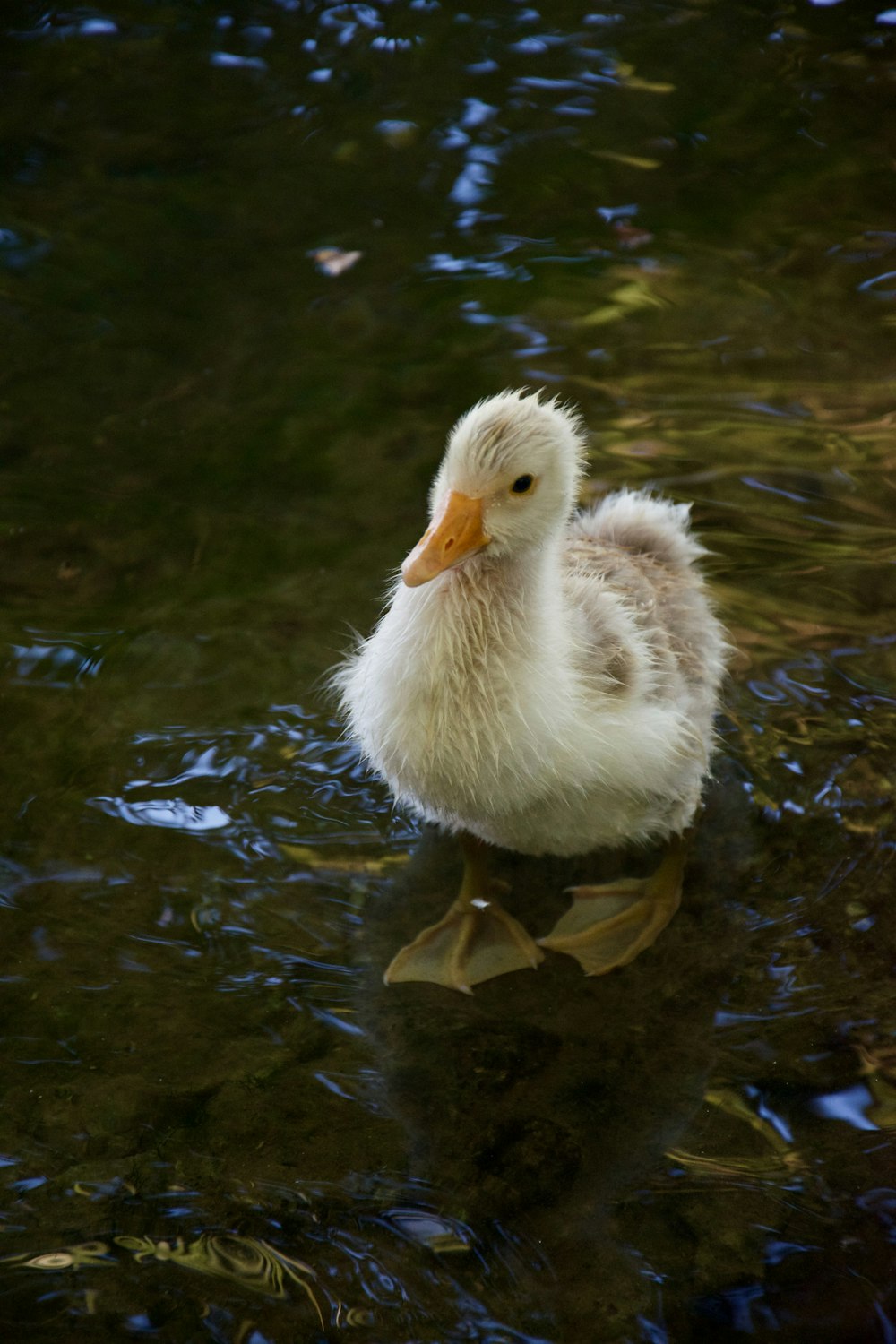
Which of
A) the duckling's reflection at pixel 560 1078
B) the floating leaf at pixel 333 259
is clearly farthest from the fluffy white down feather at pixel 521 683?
the floating leaf at pixel 333 259

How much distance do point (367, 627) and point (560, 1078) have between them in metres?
1.54

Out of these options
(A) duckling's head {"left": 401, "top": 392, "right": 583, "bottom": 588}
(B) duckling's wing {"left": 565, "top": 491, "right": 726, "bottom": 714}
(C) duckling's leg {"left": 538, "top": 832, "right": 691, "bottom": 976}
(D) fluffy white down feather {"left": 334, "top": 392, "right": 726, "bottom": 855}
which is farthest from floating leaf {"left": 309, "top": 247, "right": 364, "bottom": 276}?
(C) duckling's leg {"left": 538, "top": 832, "right": 691, "bottom": 976}

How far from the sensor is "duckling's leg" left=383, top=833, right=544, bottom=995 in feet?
9.76

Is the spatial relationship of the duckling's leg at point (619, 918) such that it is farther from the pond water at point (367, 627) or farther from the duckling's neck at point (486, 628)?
the duckling's neck at point (486, 628)

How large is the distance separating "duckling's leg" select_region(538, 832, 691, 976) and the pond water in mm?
50

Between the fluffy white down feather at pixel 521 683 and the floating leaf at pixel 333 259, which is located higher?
the fluffy white down feather at pixel 521 683

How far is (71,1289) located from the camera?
231 cm

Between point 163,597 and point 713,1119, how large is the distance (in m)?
2.24

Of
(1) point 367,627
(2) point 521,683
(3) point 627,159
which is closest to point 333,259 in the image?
(3) point 627,159

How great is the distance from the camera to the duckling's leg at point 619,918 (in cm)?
301

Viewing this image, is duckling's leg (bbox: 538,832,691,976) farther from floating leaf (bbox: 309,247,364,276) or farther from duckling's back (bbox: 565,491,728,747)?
floating leaf (bbox: 309,247,364,276)

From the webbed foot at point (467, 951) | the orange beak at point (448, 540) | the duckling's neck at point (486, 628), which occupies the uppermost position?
the orange beak at point (448, 540)

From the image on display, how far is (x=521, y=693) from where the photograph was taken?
266cm

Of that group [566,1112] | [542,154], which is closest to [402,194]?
[542,154]
